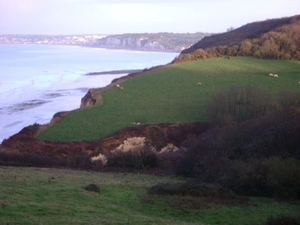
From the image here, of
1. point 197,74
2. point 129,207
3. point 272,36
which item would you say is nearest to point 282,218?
point 129,207

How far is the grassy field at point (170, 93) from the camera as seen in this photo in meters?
33.1

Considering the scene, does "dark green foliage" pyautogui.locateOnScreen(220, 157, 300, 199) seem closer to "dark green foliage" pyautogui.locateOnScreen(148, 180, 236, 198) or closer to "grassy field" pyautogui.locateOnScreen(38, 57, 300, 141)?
"dark green foliage" pyautogui.locateOnScreen(148, 180, 236, 198)

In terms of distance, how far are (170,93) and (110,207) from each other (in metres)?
31.2

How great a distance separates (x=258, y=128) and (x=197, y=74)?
26.5 m

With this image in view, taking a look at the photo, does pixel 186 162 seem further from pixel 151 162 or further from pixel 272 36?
pixel 272 36

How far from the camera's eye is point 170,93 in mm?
41938

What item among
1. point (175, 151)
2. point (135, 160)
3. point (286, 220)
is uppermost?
point (286, 220)

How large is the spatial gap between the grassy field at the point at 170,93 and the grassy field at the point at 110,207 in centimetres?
1801

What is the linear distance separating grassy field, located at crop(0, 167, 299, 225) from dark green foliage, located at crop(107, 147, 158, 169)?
9.04m

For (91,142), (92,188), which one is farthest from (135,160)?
(92,188)

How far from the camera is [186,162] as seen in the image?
20.1 metres

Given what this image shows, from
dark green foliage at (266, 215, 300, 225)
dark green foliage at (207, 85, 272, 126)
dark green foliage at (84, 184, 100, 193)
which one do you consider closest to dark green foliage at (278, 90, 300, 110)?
dark green foliage at (207, 85, 272, 126)

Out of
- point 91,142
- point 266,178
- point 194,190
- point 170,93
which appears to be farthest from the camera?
point 170,93

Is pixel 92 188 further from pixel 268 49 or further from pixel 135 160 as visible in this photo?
pixel 268 49
